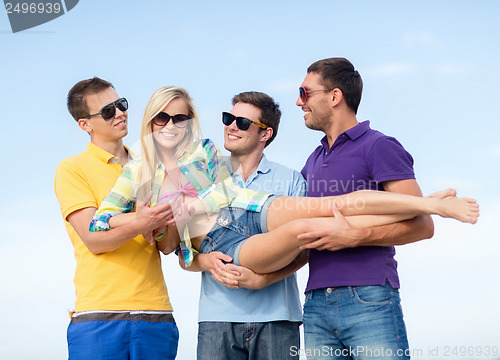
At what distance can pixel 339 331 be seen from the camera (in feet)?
16.5

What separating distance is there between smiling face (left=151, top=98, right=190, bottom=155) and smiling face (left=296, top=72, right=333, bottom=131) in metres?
1.22

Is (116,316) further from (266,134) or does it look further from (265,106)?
(265,106)

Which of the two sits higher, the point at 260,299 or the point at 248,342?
the point at 260,299

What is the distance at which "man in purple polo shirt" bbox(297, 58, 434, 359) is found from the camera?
495cm

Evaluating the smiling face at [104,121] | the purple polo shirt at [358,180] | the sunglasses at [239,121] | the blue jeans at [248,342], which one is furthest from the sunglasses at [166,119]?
the blue jeans at [248,342]

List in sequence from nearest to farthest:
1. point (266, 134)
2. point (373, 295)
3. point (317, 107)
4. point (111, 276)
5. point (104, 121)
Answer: point (373, 295)
point (111, 276)
point (317, 107)
point (104, 121)
point (266, 134)

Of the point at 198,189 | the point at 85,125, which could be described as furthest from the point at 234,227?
the point at 85,125

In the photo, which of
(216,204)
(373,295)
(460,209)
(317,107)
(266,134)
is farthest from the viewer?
(266,134)

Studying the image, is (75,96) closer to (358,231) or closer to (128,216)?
(128,216)

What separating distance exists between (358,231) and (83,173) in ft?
8.94

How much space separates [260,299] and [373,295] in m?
1.17

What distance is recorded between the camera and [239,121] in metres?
6.41

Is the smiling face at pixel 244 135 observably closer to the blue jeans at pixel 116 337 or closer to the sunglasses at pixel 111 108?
the sunglasses at pixel 111 108

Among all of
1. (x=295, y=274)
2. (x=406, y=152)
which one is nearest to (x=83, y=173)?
(x=295, y=274)
